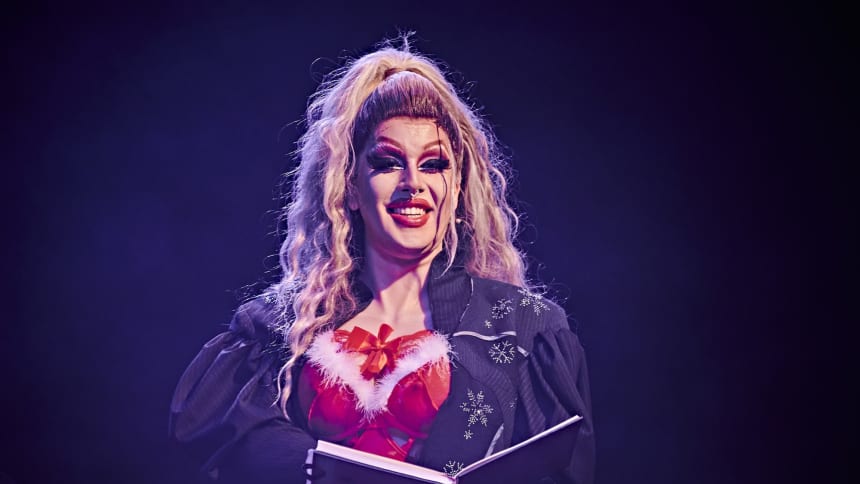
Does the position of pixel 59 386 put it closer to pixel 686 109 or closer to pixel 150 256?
pixel 150 256

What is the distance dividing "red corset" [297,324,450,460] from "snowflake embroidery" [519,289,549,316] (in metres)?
0.26

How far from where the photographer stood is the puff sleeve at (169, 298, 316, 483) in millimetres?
2062

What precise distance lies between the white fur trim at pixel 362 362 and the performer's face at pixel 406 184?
0.89ft

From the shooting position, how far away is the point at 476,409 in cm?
201

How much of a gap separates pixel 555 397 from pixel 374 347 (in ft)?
1.63

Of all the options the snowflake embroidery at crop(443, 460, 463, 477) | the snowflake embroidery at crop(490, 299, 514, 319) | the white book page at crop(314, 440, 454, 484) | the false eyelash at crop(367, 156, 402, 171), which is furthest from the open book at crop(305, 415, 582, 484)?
the false eyelash at crop(367, 156, 402, 171)

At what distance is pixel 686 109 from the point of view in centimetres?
263

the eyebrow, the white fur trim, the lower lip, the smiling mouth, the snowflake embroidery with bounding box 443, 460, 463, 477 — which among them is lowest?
the snowflake embroidery with bounding box 443, 460, 463, 477

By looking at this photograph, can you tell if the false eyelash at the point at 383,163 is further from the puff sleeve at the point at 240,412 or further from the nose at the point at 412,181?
the puff sleeve at the point at 240,412

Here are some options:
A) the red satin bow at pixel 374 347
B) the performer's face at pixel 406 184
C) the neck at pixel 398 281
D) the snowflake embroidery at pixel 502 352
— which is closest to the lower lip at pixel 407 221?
the performer's face at pixel 406 184

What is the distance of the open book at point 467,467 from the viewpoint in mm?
1690

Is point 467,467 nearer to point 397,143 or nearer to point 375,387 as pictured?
point 375,387

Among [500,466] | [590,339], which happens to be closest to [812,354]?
[590,339]

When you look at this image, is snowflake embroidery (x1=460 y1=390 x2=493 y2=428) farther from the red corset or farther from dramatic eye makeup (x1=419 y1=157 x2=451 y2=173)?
dramatic eye makeup (x1=419 y1=157 x2=451 y2=173)
